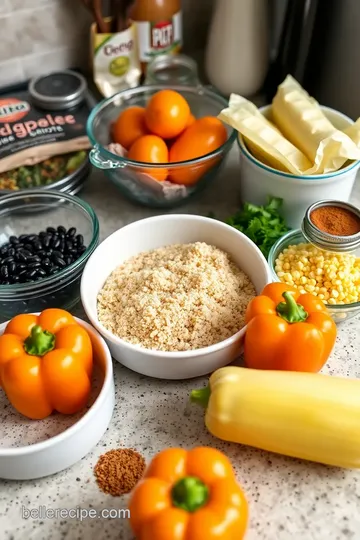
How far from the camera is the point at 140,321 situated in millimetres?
839

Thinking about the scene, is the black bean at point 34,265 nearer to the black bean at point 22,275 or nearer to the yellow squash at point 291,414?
the black bean at point 22,275

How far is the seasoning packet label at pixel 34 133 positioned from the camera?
3.66 feet

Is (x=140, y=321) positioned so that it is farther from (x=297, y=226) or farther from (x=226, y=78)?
(x=226, y=78)

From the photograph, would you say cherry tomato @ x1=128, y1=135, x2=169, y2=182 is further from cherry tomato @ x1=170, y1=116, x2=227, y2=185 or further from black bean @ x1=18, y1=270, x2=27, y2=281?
black bean @ x1=18, y1=270, x2=27, y2=281

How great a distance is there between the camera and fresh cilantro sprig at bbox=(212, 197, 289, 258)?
965 mm

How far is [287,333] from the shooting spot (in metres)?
0.76

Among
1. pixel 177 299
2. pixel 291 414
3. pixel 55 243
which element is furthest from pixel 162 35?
pixel 291 414

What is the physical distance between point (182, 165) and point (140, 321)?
32 cm

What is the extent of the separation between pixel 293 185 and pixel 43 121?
0.54 meters

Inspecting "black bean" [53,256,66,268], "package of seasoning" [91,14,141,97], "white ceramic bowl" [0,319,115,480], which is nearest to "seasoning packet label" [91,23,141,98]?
"package of seasoning" [91,14,141,97]

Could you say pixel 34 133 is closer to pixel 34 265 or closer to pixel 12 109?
pixel 12 109

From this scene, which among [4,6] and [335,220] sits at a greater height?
[4,6]

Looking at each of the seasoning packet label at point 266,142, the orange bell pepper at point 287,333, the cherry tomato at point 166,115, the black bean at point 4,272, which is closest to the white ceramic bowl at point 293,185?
the seasoning packet label at point 266,142

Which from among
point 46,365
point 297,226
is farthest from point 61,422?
point 297,226
